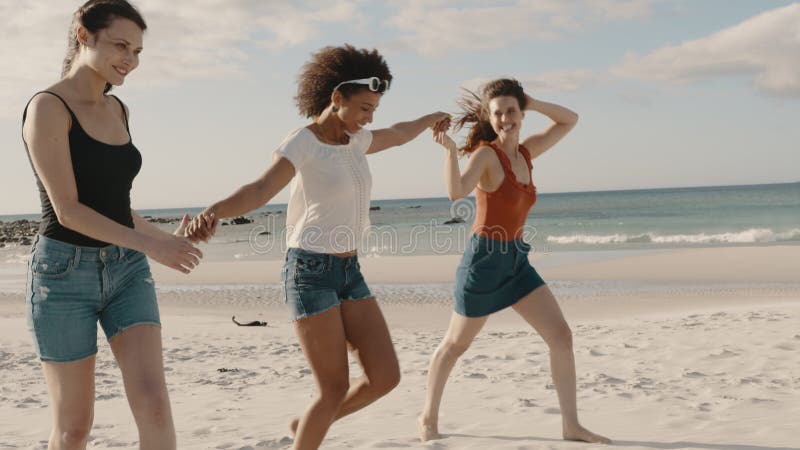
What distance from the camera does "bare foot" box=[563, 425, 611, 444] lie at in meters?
4.69

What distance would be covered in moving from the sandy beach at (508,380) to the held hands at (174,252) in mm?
2541

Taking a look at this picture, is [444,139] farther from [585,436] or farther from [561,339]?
[585,436]

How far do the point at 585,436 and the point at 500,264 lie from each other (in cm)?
111

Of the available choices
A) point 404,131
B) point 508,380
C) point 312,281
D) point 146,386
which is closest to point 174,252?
point 146,386

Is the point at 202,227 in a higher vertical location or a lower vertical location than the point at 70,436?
higher

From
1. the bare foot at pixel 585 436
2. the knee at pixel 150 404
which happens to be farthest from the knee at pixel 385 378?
the bare foot at pixel 585 436

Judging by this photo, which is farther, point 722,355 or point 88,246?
point 722,355

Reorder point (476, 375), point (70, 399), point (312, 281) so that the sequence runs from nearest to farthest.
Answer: point (70, 399) → point (312, 281) → point (476, 375)

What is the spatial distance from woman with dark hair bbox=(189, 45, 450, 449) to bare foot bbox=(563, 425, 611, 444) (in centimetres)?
157

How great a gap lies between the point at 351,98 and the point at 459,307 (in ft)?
5.66

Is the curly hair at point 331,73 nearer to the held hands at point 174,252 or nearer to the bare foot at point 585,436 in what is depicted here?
the held hands at point 174,252

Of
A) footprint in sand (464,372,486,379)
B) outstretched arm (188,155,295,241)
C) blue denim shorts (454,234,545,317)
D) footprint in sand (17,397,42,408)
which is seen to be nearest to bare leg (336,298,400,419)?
outstretched arm (188,155,295,241)

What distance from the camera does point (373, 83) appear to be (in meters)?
3.55

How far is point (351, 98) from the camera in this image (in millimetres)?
3562
